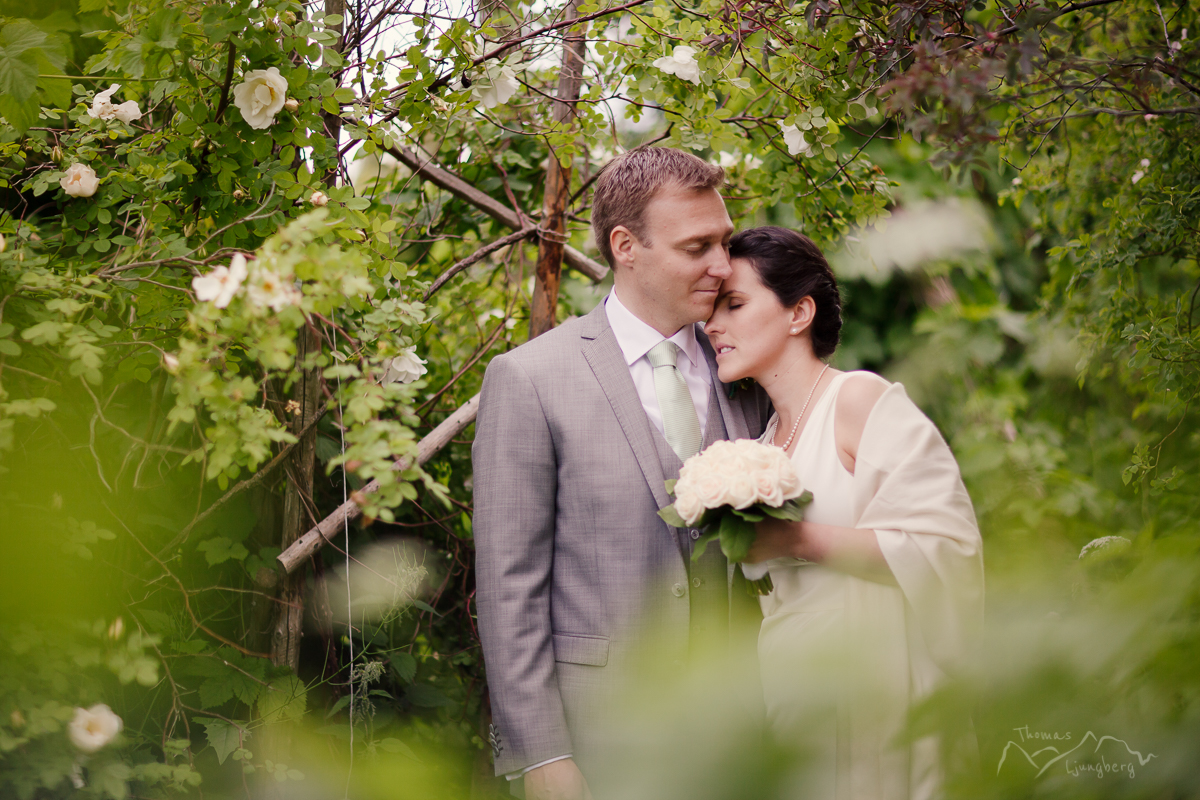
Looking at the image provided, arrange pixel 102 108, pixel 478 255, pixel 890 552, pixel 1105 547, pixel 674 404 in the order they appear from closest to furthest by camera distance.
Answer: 1. pixel 1105 547
2. pixel 890 552
3. pixel 102 108
4. pixel 674 404
5. pixel 478 255

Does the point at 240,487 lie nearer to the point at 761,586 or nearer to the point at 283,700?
the point at 283,700

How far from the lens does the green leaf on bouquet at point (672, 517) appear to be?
165cm

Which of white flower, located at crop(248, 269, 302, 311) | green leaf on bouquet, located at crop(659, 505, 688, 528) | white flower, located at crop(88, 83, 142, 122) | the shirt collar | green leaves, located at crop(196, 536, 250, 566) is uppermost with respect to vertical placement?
white flower, located at crop(88, 83, 142, 122)

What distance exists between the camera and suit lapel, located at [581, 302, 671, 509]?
187 centimetres

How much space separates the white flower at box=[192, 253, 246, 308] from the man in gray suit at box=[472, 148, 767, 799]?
81cm

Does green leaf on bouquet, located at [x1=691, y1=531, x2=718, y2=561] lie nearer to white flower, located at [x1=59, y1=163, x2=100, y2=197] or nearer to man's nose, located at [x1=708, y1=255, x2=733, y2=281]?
man's nose, located at [x1=708, y1=255, x2=733, y2=281]

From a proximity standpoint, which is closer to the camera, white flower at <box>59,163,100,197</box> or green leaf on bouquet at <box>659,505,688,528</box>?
green leaf on bouquet at <box>659,505,688,528</box>

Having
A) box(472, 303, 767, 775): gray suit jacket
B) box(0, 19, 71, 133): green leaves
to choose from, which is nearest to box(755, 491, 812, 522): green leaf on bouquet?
box(472, 303, 767, 775): gray suit jacket

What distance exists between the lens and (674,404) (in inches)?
77.6

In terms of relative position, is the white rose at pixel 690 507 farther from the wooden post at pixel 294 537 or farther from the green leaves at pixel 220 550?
the green leaves at pixel 220 550

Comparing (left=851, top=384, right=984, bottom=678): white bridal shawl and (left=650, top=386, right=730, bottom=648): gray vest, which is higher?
(left=851, top=384, right=984, bottom=678): white bridal shawl

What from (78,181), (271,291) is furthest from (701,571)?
(78,181)

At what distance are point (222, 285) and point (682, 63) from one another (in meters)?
1.40

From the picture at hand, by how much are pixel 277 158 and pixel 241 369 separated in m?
0.57
